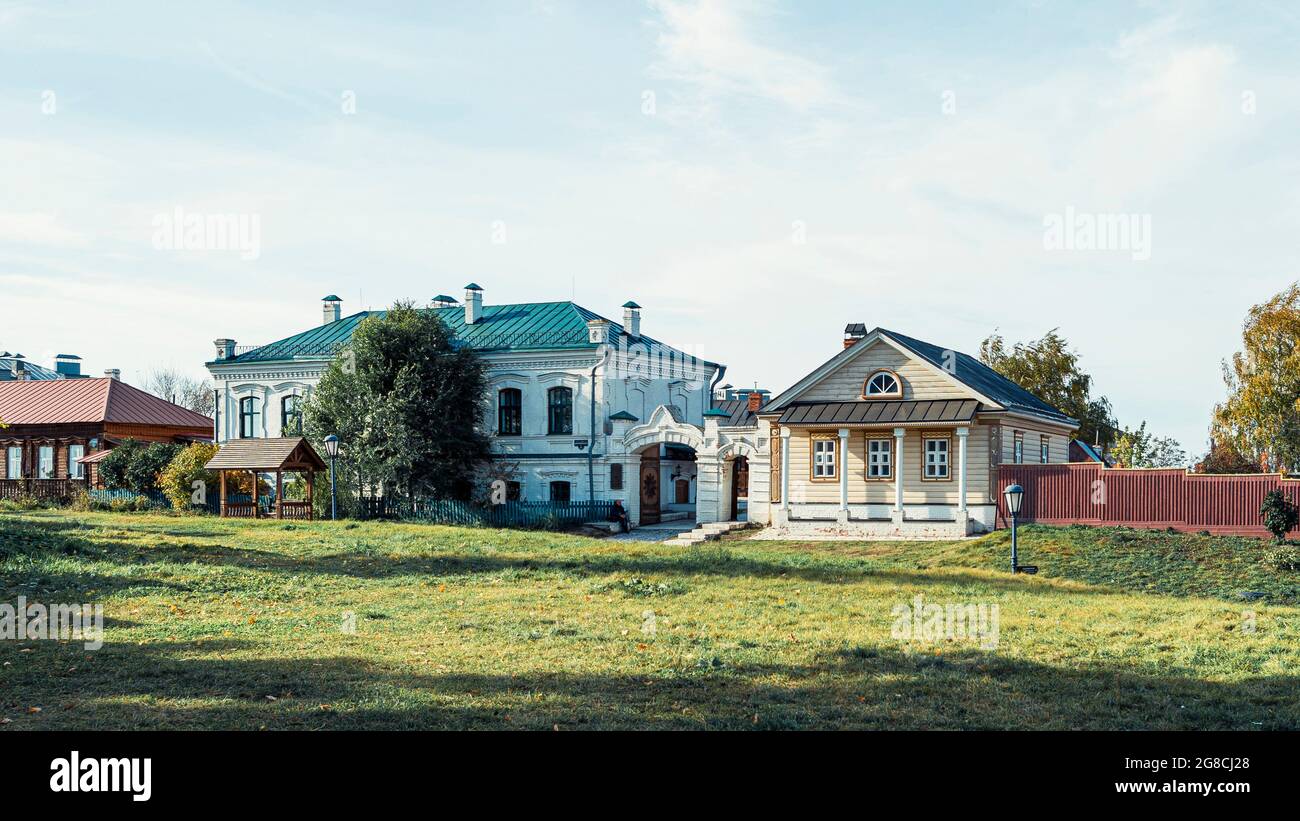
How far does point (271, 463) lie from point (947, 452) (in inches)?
800

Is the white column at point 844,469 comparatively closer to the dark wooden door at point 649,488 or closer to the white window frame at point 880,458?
the white window frame at point 880,458

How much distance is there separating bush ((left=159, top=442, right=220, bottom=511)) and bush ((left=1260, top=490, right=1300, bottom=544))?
31407 millimetres

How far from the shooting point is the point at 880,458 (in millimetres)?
31406

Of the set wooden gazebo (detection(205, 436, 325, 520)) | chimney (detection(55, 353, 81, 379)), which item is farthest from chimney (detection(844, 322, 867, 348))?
chimney (detection(55, 353, 81, 379))

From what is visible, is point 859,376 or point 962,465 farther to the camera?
point 859,376

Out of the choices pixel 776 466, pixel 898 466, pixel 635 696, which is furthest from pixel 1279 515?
pixel 635 696

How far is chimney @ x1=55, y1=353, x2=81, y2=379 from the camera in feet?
186

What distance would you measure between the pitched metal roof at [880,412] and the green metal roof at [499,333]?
29.9 ft

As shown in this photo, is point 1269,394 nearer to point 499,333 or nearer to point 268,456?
point 499,333

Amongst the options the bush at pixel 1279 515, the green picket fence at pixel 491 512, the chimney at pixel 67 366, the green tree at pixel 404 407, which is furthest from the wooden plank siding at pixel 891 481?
the chimney at pixel 67 366

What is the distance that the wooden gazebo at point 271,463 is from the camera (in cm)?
3491

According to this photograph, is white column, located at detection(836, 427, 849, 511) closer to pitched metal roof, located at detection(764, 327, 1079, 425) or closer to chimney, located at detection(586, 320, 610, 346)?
pitched metal roof, located at detection(764, 327, 1079, 425)

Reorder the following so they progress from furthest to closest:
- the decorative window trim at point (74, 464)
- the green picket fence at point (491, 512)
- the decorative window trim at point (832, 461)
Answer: the decorative window trim at point (74, 464)
the green picket fence at point (491, 512)
the decorative window trim at point (832, 461)
